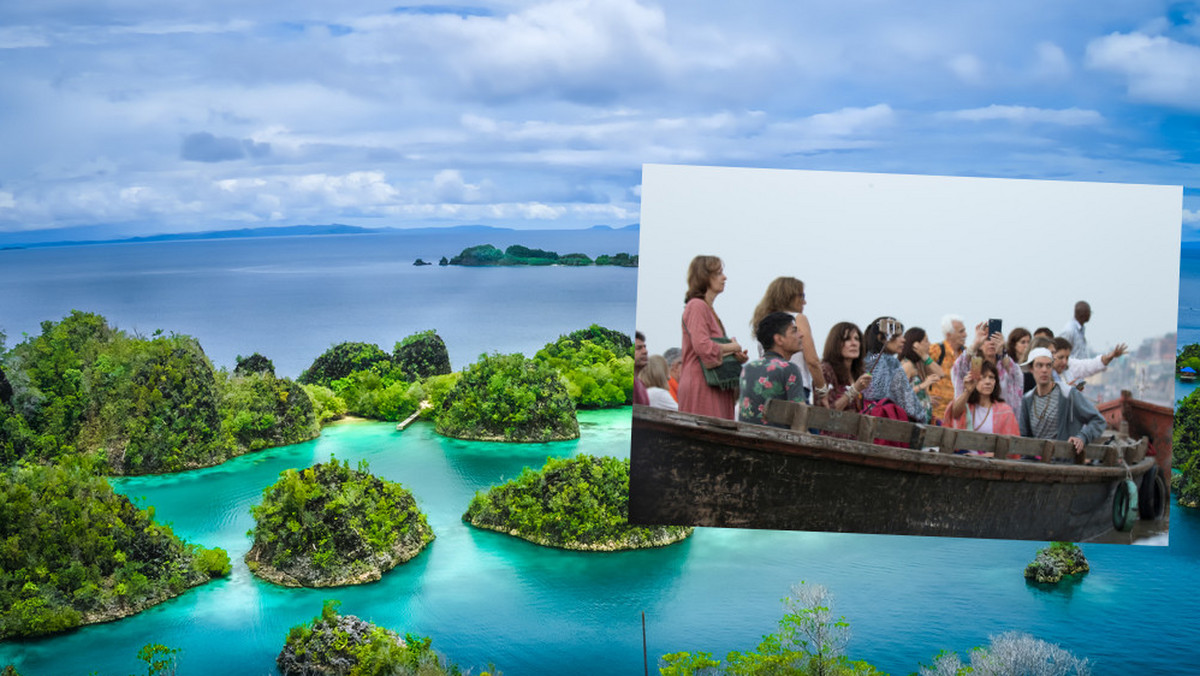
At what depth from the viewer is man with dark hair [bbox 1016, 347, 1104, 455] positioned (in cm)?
767

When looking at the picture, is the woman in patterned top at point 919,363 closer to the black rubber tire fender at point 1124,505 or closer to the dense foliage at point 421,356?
the black rubber tire fender at point 1124,505

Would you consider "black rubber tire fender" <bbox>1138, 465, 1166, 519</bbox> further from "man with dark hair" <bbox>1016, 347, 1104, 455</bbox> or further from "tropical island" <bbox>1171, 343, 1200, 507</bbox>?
"tropical island" <bbox>1171, 343, 1200, 507</bbox>

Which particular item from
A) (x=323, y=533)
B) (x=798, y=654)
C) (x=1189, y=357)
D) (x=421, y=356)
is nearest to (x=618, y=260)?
(x=421, y=356)

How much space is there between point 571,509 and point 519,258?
15.4 m

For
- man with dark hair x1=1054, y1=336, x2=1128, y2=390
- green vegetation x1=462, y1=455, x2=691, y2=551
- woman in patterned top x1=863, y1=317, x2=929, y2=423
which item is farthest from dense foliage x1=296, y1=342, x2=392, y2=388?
man with dark hair x1=1054, y1=336, x2=1128, y2=390

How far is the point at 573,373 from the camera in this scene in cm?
1830

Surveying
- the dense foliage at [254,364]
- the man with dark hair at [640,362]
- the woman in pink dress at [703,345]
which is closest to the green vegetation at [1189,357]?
the woman in pink dress at [703,345]

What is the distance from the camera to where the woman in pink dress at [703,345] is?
7.35m

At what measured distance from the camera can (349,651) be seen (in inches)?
334

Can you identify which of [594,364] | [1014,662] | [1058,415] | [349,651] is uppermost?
[1058,415]

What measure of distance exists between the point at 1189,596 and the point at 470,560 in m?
6.90

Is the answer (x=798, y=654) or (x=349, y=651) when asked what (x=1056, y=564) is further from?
(x=349, y=651)

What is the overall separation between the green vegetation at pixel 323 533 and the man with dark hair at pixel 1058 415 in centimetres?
619

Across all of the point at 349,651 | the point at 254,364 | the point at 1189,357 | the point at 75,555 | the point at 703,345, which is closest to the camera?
the point at 703,345
